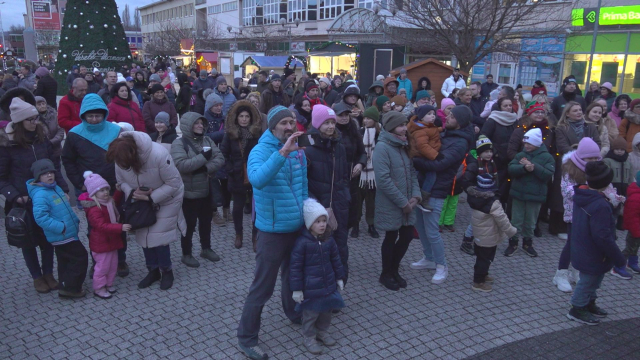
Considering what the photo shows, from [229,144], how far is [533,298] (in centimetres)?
391

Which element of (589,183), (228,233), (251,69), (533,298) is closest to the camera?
(589,183)

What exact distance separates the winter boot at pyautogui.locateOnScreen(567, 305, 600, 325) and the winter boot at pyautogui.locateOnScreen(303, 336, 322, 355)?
8.14ft

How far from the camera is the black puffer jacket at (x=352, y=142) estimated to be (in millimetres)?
5512

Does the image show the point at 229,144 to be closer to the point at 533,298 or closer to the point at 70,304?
the point at 70,304

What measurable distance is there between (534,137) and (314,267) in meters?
3.60

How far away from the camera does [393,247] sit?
4.96 m

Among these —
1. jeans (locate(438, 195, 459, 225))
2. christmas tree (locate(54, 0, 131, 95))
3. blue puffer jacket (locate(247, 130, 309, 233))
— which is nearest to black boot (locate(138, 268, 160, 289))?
blue puffer jacket (locate(247, 130, 309, 233))

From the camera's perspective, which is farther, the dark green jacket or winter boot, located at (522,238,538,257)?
winter boot, located at (522,238,538,257)

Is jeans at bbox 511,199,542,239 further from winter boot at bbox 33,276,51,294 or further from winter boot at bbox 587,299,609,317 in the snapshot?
winter boot at bbox 33,276,51,294

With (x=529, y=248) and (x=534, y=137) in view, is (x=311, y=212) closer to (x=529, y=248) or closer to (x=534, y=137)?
(x=534, y=137)

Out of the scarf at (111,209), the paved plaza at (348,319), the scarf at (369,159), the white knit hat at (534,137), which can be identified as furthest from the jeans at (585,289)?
the scarf at (111,209)

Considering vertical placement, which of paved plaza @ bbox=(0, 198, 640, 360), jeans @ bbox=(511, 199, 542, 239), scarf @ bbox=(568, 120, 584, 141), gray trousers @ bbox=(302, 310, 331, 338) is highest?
scarf @ bbox=(568, 120, 584, 141)

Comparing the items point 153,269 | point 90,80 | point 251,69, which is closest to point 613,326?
point 153,269

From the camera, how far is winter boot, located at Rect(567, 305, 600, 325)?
4.45 metres
